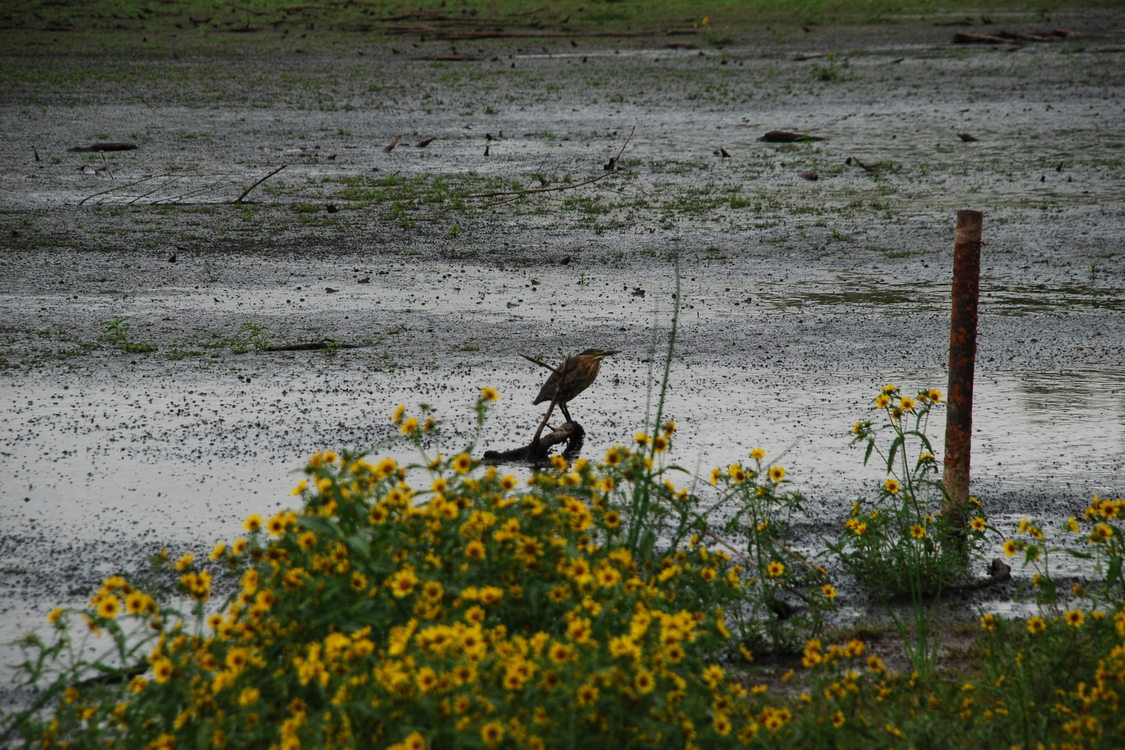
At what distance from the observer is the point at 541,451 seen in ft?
17.1

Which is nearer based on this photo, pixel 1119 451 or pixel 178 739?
pixel 178 739

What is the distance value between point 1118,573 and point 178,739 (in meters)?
2.63

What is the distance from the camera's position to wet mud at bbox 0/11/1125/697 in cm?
523

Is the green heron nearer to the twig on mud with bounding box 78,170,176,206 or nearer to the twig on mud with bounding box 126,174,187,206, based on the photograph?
the twig on mud with bounding box 126,174,187,206

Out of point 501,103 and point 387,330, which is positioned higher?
point 501,103

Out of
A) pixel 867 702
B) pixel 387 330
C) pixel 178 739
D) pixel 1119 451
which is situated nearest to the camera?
pixel 178 739

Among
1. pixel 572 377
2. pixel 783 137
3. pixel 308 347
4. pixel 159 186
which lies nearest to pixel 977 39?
pixel 783 137

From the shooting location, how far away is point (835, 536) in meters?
4.57

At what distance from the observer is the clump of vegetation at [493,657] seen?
2.51m

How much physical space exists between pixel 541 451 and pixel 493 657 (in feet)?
8.55

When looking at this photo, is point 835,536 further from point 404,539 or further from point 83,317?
point 83,317

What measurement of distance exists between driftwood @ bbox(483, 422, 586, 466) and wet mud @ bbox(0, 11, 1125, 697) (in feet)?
0.49

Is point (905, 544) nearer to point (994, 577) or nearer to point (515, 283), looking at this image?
point (994, 577)

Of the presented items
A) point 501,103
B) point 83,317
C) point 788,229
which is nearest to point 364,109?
point 501,103
